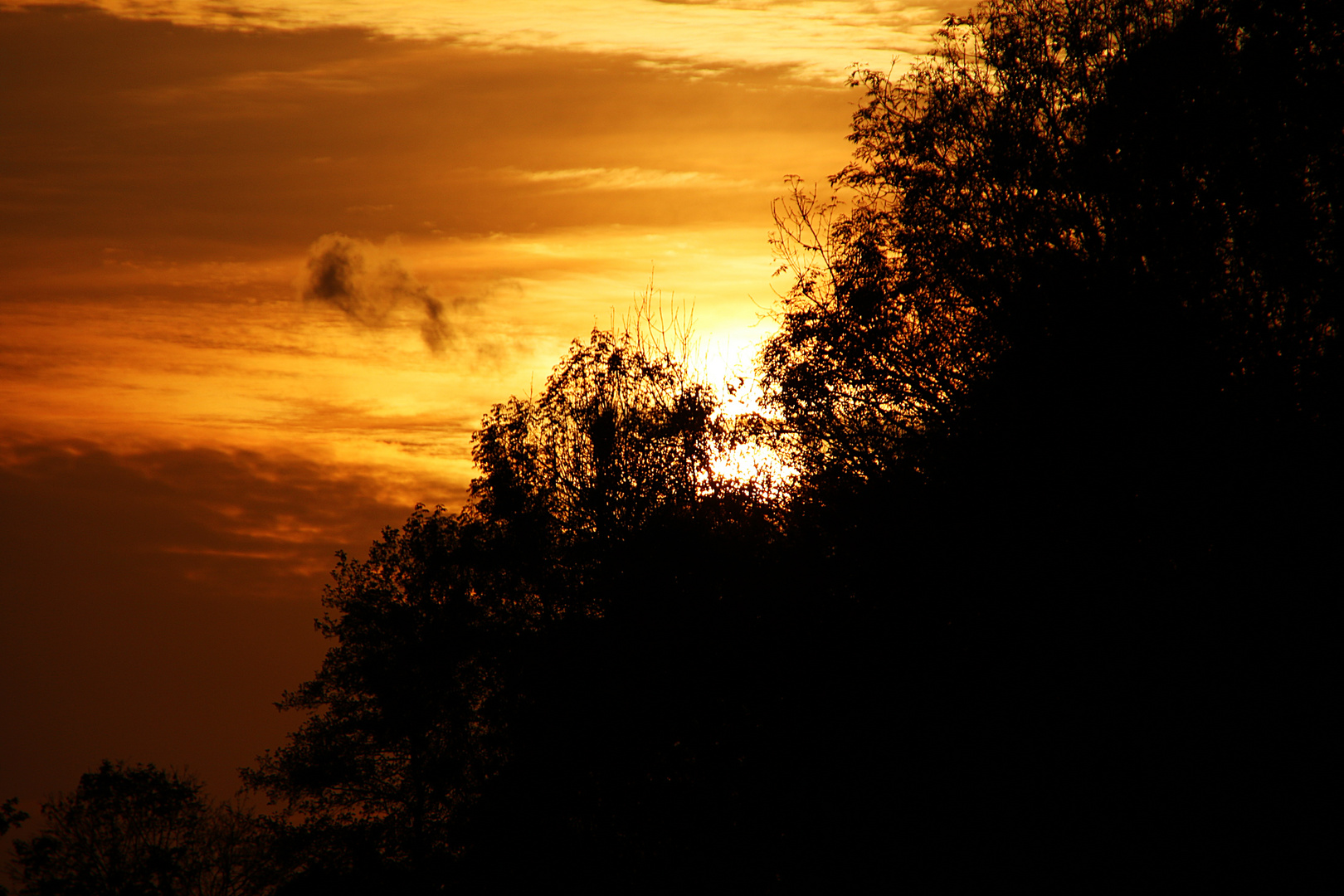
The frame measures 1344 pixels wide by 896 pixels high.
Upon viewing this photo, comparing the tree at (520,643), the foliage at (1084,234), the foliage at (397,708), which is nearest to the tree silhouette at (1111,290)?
the foliage at (1084,234)

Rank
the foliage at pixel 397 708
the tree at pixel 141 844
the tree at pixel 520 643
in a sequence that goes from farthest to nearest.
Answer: the tree at pixel 141 844
the foliage at pixel 397 708
the tree at pixel 520 643

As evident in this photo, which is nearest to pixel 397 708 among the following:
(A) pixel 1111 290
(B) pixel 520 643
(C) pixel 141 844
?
(B) pixel 520 643

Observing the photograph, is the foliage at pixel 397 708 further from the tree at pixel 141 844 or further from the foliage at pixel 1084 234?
the foliage at pixel 1084 234

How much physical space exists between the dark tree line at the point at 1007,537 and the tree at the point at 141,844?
2496 cm

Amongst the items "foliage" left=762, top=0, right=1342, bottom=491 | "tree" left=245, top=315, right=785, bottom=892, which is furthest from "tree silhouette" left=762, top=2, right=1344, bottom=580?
"tree" left=245, top=315, right=785, bottom=892

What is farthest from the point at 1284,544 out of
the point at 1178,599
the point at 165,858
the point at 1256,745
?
the point at 165,858

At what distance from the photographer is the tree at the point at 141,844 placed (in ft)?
140

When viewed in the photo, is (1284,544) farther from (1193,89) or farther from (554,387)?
(554,387)

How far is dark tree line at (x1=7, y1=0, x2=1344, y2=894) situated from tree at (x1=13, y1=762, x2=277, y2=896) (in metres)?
25.0

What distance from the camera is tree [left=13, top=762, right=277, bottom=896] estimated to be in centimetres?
4259

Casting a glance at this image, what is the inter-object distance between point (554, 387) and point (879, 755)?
Answer: 1640 centimetres

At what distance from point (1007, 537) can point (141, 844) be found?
4475cm

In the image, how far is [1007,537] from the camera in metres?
17.9

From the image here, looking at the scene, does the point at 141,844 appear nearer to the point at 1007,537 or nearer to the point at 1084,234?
the point at 1007,537
